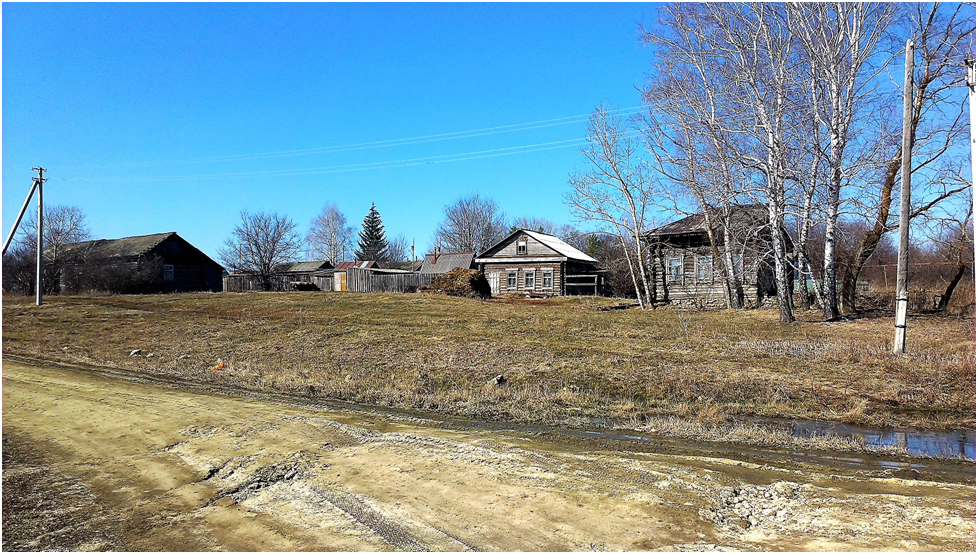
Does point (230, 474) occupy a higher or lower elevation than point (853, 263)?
lower

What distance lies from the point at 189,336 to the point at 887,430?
16448 mm

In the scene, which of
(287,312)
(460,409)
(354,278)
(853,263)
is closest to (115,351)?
(287,312)

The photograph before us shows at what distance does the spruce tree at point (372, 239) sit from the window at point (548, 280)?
4124cm

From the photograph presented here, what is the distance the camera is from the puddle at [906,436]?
5895mm

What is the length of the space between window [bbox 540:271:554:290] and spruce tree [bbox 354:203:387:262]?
41.2 metres

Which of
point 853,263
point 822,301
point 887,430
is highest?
point 853,263

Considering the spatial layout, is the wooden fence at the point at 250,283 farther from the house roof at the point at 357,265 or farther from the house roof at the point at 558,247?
the house roof at the point at 558,247

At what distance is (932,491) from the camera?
4.73 metres

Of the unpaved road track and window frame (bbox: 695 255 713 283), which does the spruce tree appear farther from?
the unpaved road track

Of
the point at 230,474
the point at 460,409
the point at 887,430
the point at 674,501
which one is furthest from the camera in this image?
the point at 460,409

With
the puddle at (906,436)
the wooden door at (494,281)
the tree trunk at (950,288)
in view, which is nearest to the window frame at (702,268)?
the tree trunk at (950,288)

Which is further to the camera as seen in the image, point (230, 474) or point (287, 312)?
point (287, 312)

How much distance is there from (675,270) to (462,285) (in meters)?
12.5

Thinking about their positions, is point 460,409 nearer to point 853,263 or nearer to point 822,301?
point 822,301
